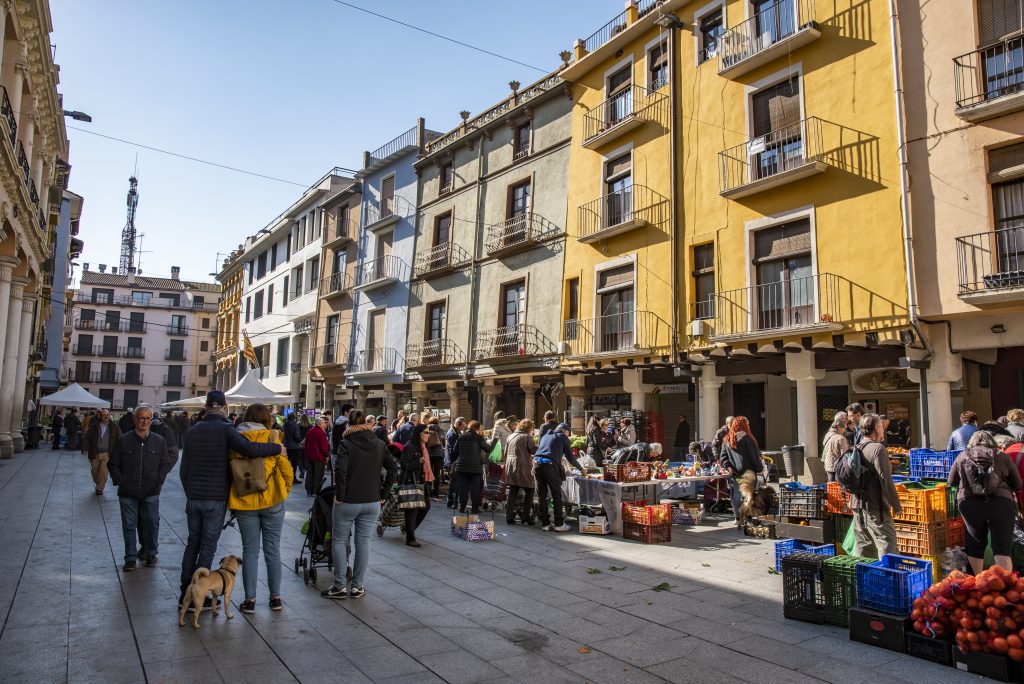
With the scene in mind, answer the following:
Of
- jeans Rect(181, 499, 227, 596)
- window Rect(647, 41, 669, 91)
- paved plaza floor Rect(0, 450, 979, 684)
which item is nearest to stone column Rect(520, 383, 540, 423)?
window Rect(647, 41, 669, 91)

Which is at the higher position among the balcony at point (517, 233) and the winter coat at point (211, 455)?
the balcony at point (517, 233)

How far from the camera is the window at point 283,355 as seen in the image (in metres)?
38.1

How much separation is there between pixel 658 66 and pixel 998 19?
849 centimetres

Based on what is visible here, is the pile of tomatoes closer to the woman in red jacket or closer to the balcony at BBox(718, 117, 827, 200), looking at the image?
the woman in red jacket

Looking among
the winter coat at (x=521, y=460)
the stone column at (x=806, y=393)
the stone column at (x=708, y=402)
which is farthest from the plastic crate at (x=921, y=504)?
the stone column at (x=708, y=402)

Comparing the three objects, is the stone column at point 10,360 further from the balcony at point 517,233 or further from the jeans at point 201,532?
the jeans at point 201,532

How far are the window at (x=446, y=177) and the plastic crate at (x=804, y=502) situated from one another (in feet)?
67.2

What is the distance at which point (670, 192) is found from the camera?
1784cm

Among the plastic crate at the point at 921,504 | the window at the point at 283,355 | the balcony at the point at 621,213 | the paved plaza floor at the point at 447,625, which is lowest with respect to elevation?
the paved plaza floor at the point at 447,625

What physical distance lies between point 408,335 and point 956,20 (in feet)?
66.9

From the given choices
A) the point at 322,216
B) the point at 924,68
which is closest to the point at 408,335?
the point at 322,216

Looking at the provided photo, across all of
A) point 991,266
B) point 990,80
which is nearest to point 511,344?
point 991,266

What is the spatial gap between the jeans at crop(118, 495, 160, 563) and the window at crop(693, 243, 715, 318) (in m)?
12.9

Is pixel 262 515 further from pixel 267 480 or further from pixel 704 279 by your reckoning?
pixel 704 279
